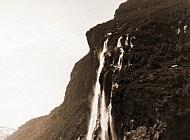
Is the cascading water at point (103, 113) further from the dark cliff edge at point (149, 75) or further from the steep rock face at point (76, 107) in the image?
the steep rock face at point (76, 107)

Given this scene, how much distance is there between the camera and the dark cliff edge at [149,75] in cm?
1661

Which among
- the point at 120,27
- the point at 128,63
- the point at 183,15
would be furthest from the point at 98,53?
the point at 183,15

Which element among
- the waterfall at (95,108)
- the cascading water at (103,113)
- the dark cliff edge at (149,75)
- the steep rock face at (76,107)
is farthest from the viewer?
the steep rock face at (76,107)

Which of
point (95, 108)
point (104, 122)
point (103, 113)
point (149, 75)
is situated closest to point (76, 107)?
point (95, 108)

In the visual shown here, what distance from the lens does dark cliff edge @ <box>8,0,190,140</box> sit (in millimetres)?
16609

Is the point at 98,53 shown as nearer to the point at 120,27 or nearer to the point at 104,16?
the point at 120,27

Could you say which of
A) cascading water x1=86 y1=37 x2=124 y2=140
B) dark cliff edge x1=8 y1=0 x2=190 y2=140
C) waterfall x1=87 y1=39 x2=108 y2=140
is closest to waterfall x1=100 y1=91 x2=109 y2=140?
cascading water x1=86 y1=37 x2=124 y2=140

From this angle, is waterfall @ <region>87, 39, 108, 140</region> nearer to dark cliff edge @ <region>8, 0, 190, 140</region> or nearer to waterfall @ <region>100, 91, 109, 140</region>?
dark cliff edge @ <region>8, 0, 190, 140</region>

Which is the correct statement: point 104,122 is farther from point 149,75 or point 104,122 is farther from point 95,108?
point 149,75

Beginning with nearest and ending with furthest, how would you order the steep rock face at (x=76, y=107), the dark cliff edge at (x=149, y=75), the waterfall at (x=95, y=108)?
the dark cliff edge at (x=149, y=75)
the waterfall at (x=95, y=108)
the steep rock face at (x=76, y=107)

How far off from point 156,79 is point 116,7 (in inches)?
382

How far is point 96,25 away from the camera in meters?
25.7

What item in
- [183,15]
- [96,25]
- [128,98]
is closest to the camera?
[128,98]

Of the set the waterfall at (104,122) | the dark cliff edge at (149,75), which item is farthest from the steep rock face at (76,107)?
the waterfall at (104,122)
